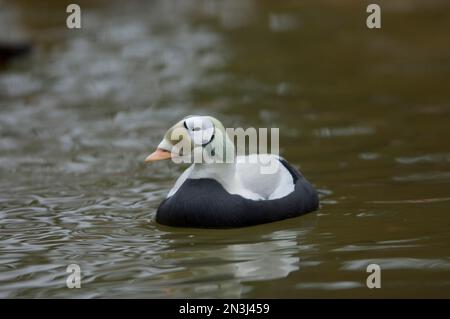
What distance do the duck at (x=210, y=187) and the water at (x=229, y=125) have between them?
0.11m

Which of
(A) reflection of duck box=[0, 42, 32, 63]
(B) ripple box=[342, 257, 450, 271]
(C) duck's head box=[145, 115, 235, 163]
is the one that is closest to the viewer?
(B) ripple box=[342, 257, 450, 271]

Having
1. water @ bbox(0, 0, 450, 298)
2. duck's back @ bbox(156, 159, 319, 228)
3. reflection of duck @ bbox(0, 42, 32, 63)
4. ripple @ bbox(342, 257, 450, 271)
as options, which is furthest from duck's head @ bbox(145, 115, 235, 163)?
reflection of duck @ bbox(0, 42, 32, 63)

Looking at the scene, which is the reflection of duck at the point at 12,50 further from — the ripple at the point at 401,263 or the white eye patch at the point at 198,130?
the ripple at the point at 401,263

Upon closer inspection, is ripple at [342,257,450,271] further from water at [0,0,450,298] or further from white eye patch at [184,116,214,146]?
white eye patch at [184,116,214,146]

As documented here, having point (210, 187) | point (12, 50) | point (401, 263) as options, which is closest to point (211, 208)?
point (210, 187)

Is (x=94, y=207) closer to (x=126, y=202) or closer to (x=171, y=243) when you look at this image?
(x=126, y=202)

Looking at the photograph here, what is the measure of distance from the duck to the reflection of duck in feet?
33.7

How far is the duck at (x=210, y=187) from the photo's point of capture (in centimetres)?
693

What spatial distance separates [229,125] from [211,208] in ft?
15.4

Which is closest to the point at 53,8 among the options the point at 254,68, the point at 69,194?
the point at 254,68

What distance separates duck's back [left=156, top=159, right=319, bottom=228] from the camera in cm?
693

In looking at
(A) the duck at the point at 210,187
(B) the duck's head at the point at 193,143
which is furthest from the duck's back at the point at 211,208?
(B) the duck's head at the point at 193,143

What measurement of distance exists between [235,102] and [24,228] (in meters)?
5.94

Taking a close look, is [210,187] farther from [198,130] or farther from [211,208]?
[198,130]
